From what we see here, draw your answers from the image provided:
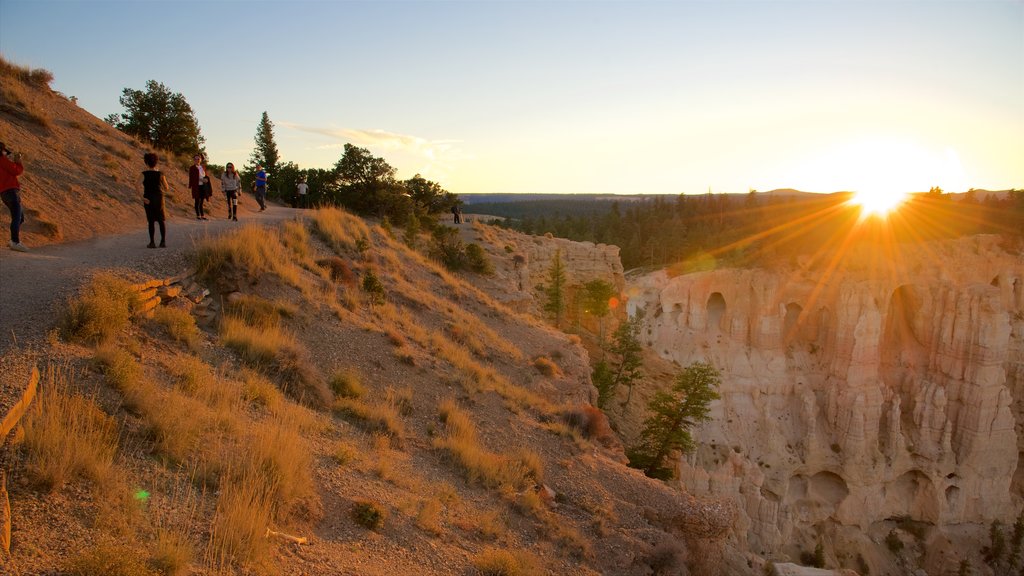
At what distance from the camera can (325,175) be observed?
24484 mm

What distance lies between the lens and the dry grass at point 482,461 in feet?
22.7

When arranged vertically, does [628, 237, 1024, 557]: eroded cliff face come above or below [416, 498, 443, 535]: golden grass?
below

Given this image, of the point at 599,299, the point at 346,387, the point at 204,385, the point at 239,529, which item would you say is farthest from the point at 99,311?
the point at 599,299

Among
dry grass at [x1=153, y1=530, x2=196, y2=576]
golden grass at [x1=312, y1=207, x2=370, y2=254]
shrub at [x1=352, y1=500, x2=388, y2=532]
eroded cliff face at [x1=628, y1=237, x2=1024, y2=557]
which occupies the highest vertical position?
golden grass at [x1=312, y1=207, x2=370, y2=254]

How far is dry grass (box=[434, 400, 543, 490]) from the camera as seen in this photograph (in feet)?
22.7

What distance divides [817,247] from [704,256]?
7190 millimetres

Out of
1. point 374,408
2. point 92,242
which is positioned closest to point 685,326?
point 374,408

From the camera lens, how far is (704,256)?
119 feet

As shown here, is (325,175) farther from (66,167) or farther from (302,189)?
(66,167)

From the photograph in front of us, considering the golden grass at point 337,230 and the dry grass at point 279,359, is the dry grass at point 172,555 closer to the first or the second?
the dry grass at point 279,359

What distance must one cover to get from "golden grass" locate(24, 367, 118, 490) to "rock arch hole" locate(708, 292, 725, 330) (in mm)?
33183

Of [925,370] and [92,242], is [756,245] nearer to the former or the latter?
[925,370]

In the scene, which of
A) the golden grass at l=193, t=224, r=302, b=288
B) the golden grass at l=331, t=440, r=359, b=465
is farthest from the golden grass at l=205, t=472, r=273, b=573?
the golden grass at l=193, t=224, r=302, b=288

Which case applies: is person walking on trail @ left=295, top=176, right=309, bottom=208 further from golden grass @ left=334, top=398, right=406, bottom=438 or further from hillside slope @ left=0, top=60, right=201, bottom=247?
golden grass @ left=334, top=398, right=406, bottom=438
